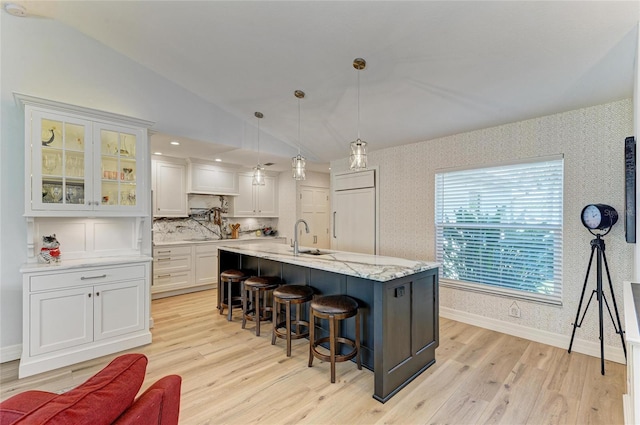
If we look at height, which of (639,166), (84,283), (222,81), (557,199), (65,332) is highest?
(222,81)

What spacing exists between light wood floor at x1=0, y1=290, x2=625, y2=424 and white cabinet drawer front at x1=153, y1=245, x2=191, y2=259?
183 cm

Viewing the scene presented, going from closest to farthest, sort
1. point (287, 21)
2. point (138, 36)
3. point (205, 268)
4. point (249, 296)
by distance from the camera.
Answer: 1. point (287, 21)
2. point (138, 36)
3. point (249, 296)
4. point (205, 268)

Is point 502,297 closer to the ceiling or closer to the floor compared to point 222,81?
closer to the floor

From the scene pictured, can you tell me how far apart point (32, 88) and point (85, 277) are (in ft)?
6.18

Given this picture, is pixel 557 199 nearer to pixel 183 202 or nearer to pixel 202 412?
pixel 202 412

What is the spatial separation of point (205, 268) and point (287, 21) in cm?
413

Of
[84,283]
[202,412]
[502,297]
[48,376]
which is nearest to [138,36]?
[84,283]

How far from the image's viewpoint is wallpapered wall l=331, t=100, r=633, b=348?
2678 millimetres

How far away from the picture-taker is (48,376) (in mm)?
2473

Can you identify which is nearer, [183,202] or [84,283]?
[84,283]

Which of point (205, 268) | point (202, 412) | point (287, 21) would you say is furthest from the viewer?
point (205, 268)

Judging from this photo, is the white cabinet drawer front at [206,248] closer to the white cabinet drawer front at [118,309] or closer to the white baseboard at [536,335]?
the white cabinet drawer front at [118,309]

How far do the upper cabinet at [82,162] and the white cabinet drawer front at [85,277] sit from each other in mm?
558

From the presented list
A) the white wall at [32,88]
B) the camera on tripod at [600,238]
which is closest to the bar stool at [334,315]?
the camera on tripod at [600,238]
